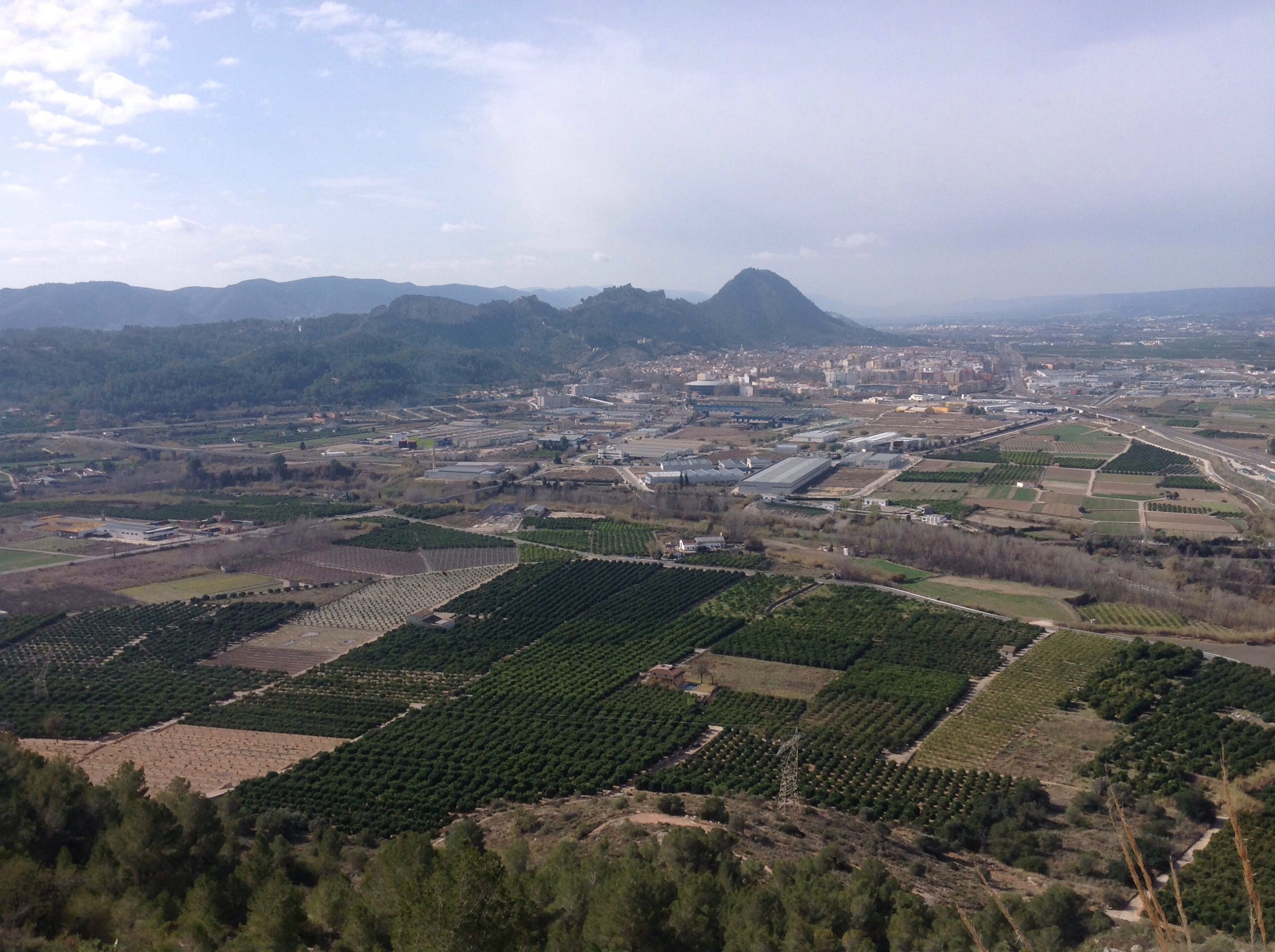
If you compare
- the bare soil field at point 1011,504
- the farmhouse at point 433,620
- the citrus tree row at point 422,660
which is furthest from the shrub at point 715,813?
the bare soil field at point 1011,504

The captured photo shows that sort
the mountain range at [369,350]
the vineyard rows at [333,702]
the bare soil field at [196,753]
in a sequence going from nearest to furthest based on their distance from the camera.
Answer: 1. the bare soil field at [196,753]
2. the vineyard rows at [333,702]
3. the mountain range at [369,350]

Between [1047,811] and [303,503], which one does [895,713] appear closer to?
[1047,811]

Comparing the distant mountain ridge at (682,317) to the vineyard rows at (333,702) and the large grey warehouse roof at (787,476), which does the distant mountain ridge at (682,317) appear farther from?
the vineyard rows at (333,702)

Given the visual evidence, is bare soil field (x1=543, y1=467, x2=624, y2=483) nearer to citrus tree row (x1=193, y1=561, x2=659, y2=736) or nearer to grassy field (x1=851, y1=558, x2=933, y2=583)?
citrus tree row (x1=193, y1=561, x2=659, y2=736)

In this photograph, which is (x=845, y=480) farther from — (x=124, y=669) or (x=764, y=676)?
(x=124, y=669)

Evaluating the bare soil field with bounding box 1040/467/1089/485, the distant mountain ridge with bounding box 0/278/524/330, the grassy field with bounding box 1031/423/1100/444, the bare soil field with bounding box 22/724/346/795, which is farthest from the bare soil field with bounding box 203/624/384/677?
the distant mountain ridge with bounding box 0/278/524/330
